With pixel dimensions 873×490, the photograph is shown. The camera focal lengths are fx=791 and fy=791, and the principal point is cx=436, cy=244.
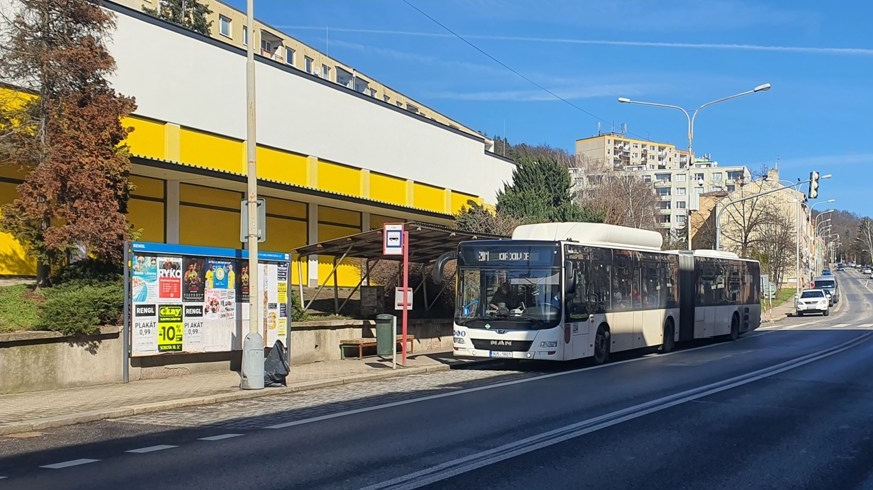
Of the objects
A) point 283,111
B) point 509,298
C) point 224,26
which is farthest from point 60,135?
point 224,26

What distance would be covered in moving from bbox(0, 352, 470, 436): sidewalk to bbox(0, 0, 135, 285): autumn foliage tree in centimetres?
291

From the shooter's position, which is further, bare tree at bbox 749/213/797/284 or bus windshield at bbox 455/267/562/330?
bare tree at bbox 749/213/797/284

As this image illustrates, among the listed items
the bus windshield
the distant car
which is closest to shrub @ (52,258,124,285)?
the bus windshield

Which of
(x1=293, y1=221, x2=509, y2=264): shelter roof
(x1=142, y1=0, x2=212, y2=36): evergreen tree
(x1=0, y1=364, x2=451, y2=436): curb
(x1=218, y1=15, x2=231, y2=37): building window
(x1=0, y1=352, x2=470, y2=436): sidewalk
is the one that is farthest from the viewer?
(x1=218, y1=15, x2=231, y2=37): building window

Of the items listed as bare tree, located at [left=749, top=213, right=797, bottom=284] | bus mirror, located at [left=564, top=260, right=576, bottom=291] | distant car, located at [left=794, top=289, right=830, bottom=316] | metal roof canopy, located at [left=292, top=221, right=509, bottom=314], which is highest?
bare tree, located at [left=749, top=213, right=797, bottom=284]

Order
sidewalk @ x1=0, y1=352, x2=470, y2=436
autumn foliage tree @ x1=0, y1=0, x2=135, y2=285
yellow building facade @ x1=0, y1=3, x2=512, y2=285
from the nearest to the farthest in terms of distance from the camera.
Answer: sidewalk @ x1=0, y1=352, x2=470, y2=436 < autumn foliage tree @ x1=0, y1=0, x2=135, y2=285 < yellow building facade @ x1=0, y1=3, x2=512, y2=285

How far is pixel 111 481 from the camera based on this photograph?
756 centimetres

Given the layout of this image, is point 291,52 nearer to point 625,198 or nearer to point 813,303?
point 625,198

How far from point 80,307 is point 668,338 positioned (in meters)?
17.0

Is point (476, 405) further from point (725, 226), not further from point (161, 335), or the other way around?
point (725, 226)

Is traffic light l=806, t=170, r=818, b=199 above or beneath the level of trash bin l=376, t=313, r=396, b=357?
above

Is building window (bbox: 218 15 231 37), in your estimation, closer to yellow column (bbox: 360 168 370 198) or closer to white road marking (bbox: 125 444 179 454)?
yellow column (bbox: 360 168 370 198)

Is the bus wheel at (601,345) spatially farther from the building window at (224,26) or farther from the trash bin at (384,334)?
the building window at (224,26)

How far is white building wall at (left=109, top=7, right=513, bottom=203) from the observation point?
21547mm
